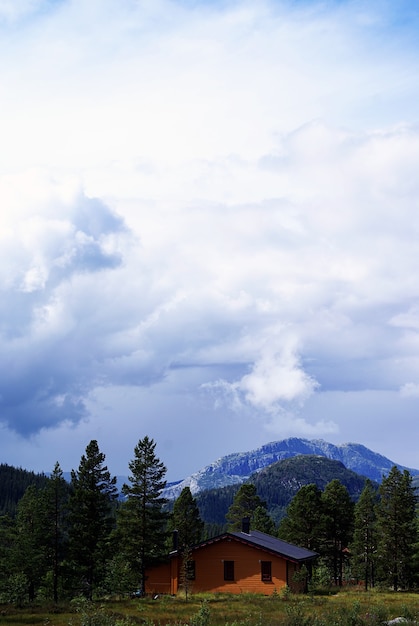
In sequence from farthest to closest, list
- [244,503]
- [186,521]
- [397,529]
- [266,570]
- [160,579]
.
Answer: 1. [244,503]
2. [186,521]
3. [397,529]
4. [160,579]
5. [266,570]

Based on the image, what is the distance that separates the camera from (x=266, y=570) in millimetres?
58250

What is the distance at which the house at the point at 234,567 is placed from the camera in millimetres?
57844

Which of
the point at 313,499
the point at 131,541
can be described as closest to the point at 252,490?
the point at 313,499

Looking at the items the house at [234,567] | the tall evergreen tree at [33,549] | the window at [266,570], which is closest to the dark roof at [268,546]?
the house at [234,567]

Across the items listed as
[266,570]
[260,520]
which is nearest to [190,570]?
[266,570]

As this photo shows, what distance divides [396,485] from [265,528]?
981 inches

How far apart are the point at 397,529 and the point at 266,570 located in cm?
Result: 1664

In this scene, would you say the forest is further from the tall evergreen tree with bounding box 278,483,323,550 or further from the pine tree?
the pine tree

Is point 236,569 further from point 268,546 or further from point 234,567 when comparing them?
point 268,546

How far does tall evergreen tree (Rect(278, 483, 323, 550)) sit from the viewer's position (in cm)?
7400

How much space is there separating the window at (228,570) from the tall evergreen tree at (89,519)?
412 inches

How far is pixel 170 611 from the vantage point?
41.9 meters

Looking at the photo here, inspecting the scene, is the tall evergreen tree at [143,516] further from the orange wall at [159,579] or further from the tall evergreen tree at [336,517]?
the tall evergreen tree at [336,517]

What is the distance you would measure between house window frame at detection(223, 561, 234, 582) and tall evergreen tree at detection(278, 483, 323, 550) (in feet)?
55.4
